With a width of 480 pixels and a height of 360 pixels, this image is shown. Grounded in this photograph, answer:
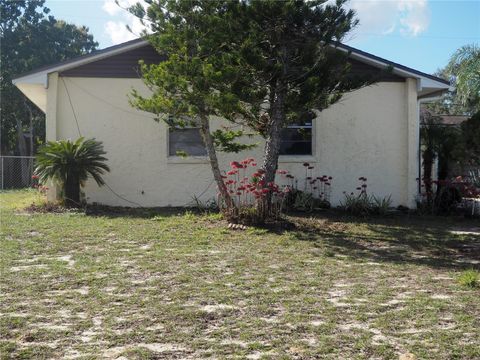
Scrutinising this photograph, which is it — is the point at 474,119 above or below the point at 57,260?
above

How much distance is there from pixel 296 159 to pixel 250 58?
4.66 metres

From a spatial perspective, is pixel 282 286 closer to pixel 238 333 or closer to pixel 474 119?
pixel 238 333

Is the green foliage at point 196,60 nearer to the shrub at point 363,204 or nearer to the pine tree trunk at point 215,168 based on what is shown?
the pine tree trunk at point 215,168

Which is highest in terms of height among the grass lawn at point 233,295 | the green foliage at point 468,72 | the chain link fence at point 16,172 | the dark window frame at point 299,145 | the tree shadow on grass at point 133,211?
the green foliage at point 468,72

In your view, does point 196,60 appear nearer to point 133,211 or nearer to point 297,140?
point 133,211

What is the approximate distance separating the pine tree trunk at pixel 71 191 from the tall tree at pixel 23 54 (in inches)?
929

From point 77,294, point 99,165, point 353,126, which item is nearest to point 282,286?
point 77,294

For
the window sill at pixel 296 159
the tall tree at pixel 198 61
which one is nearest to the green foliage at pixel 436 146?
the window sill at pixel 296 159

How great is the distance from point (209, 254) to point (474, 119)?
15.8ft

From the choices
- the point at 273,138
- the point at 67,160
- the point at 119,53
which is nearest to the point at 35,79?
the point at 119,53

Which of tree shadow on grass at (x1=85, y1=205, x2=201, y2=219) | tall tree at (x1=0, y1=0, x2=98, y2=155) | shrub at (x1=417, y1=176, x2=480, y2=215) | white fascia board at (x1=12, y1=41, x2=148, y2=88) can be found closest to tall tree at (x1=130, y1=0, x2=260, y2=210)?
tree shadow on grass at (x1=85, y1=205, x2=201, y2=219)

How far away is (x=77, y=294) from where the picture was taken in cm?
489

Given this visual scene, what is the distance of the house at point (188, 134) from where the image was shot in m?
12.3

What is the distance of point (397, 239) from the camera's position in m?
8.59
